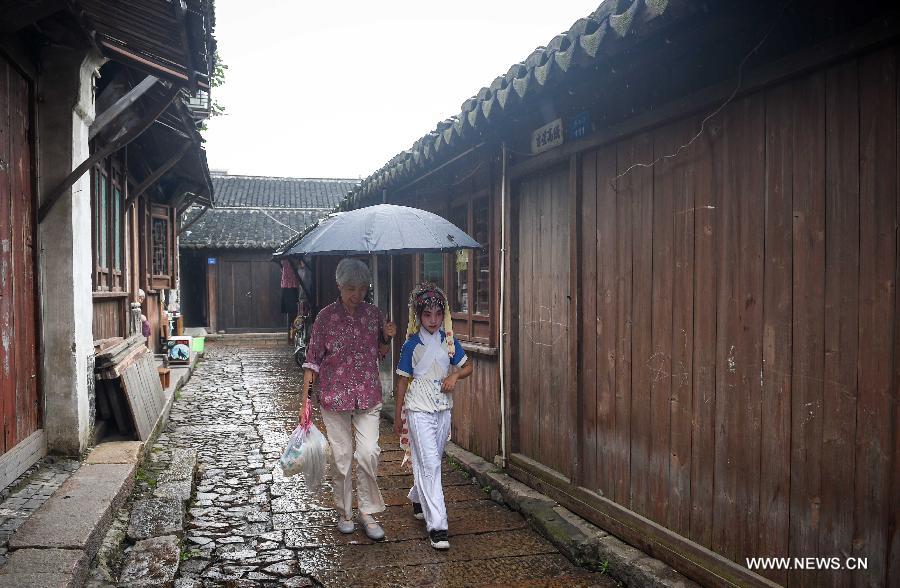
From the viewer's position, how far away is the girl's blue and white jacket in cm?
489

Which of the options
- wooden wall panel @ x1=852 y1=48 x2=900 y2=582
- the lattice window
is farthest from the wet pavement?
the lattice window

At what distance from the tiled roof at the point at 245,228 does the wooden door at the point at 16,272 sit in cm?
2065

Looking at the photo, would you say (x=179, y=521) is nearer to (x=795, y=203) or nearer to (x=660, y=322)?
(x=660, y=322)

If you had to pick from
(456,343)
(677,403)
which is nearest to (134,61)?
(456,343)

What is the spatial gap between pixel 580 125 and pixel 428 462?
266cm

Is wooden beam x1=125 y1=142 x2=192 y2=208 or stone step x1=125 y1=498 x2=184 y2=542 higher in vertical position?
wooden beam x1=125 y1=142 x2=192 y2=208

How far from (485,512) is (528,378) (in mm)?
1210

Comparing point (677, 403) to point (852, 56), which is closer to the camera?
point (852, 56)

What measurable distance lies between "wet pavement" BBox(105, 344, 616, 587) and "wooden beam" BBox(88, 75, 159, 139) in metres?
3.36

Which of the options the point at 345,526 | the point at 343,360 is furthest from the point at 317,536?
the point at 343,360

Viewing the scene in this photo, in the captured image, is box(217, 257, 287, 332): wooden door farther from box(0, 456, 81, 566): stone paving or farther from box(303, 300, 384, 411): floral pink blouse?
box(303, 300, 384, 411): floral pink blouse

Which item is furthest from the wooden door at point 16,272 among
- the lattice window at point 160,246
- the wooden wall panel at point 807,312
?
the lattice window at point 160,246

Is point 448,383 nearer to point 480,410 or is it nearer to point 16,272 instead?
point 480,410

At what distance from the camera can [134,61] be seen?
19.7 feet
